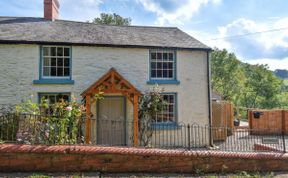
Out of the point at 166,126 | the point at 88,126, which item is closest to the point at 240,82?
the point at 166,126

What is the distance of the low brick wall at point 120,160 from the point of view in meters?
6.39

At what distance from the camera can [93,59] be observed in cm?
1212

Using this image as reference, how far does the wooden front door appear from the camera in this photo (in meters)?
12.1

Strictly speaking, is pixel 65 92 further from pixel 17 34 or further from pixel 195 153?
pixel 195 153

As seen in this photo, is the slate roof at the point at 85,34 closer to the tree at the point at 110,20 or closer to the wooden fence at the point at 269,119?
the wooden fence at the point at 269,119

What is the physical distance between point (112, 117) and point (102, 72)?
7.40ft

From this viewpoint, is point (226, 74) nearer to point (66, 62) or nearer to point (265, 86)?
point (265, 86)

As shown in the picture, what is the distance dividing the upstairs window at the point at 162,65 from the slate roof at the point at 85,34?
19.9 inches

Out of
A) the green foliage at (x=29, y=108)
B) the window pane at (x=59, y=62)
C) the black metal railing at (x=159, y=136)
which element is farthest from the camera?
the window pane at (x=59, y=62)

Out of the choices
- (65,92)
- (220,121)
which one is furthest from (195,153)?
(220,121)

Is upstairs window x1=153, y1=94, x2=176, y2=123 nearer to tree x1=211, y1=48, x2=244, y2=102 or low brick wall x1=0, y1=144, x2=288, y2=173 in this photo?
low brick wall x1=0, y1=144, x2=288, y2=173

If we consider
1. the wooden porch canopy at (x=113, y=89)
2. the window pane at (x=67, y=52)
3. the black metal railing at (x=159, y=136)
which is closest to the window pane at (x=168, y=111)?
the black metal railing at (x=159, y=136)

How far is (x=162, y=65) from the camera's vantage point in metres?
13.1

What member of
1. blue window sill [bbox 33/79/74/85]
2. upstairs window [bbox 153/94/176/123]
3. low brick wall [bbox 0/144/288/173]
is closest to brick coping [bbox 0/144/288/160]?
low brick wall [bbox 0/144/288/173]
